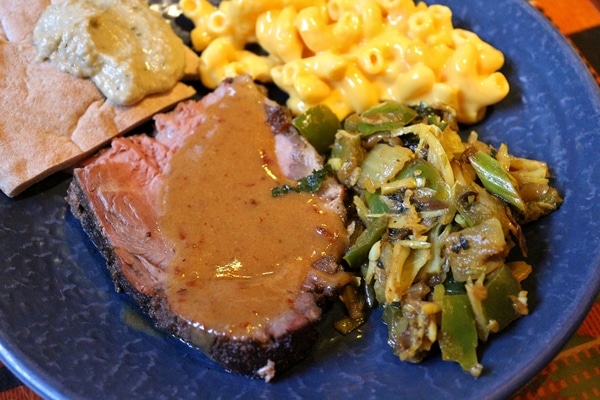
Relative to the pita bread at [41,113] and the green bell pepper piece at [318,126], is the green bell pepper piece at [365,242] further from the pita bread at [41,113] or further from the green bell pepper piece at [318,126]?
the pita bread at [41,113]

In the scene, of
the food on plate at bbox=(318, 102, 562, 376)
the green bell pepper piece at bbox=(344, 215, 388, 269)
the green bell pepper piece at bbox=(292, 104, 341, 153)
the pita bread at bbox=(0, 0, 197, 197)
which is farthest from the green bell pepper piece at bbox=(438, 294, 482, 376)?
the pita bread at bbox=(0, 0, 197, 197)

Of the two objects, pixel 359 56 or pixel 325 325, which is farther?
pixel 359 56

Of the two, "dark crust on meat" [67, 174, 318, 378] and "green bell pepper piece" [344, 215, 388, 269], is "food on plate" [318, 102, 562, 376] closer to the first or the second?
"green bell pepper piece" [344, 215, 388, 269]

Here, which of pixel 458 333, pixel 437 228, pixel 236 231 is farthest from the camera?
pixel 236 231

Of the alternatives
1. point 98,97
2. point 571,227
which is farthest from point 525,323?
point 98,97

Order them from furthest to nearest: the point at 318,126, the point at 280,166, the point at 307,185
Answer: the point at 318,126 → the point at 280,166 → the point at 307,185

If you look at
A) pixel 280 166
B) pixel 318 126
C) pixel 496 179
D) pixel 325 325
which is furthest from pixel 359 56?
pixel 325 325

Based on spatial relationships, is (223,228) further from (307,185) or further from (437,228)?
(437,228)
